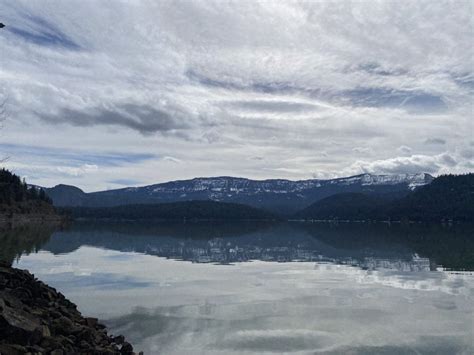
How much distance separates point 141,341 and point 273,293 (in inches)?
589

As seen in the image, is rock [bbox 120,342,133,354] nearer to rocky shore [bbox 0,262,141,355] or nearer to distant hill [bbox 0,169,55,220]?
rocky shore [bbox 0,262,141,355]

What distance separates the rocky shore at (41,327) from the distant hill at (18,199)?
127 m

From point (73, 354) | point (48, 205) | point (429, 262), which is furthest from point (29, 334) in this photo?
point (48, 205)

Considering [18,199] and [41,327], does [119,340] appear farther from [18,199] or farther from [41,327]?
[18,199]

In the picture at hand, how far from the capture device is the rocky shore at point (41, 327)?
14.6m

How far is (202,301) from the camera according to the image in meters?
31.3

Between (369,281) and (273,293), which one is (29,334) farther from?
(369,281)

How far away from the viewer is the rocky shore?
1461 cm

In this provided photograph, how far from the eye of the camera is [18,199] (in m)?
166

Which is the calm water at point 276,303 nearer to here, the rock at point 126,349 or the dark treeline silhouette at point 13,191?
the rock at point 126,349

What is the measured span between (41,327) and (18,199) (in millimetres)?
165107

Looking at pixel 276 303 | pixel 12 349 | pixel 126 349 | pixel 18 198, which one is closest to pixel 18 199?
pixel 18 198

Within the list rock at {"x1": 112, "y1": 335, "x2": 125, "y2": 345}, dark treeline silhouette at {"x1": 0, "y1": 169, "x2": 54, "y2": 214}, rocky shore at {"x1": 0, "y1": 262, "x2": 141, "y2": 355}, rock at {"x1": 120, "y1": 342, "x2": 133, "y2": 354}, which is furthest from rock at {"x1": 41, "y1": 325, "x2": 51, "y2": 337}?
dark treeline silhouette at {"x1": 0, "y1": 169, "x2": 54, "y2": 214}

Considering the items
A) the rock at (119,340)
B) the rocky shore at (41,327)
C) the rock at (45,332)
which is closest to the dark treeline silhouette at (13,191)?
the rocky shore at (41,327)
